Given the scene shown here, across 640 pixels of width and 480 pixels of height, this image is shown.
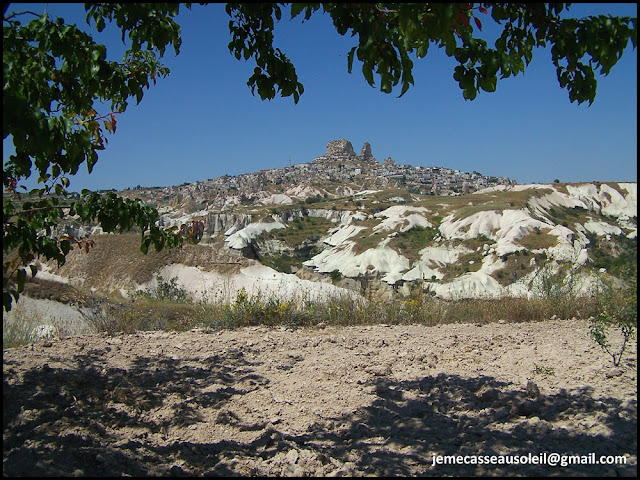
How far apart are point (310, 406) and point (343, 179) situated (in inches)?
4190

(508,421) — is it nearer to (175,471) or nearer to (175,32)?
(175,471)

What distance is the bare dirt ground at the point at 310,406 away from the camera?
2.21 metres

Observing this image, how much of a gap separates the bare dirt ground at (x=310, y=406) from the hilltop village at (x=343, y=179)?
Result: 8275 centimetres

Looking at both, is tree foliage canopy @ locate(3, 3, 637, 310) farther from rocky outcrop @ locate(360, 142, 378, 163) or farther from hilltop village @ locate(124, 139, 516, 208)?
rocky outcrop @ locate(360, 142, 378, 163)

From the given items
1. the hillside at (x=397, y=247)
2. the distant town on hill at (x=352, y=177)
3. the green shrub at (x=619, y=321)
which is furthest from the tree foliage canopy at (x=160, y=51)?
the distant town on hill at (x=352, y=177)

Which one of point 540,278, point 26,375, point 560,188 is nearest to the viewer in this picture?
point 26,375

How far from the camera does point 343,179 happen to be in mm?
108125

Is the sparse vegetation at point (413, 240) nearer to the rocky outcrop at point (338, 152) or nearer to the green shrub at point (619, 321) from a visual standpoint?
the green shrub at point (619, 321)

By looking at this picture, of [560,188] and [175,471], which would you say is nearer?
[175,471]

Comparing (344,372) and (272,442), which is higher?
(344,372)

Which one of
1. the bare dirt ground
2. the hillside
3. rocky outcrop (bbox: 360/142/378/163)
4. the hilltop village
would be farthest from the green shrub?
rocky outcrop (bbox: 360/142/378/163)

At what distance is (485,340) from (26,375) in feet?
13.2

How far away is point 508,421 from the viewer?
2.66 meters

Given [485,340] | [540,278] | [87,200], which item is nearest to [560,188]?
[540,278]
